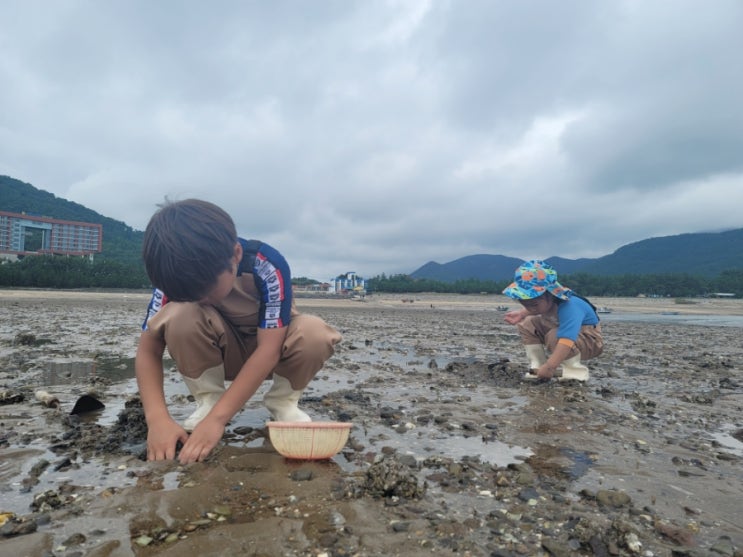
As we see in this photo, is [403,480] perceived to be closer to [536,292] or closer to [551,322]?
[536,292]

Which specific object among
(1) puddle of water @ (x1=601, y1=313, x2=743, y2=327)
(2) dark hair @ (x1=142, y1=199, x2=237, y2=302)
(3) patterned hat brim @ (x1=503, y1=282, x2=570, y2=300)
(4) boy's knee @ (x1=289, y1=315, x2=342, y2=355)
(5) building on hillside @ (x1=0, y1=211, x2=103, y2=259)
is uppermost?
(5) building on hillside @ (x1=0, y1=211, x2=103, y2=259)

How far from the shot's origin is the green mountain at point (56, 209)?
123938mm

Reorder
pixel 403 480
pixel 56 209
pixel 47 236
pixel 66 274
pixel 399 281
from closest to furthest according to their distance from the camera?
pixel 403 480 < pixel 66 274 < pixel 399 281 < pixel 47 236 < pixel 56 209

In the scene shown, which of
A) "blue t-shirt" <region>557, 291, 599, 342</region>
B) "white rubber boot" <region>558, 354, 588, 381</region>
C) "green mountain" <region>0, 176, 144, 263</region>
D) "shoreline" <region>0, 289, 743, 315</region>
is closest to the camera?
"blue t-shirt" <region>557, 291, 599, 342</region>

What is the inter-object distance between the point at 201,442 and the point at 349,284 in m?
63.4

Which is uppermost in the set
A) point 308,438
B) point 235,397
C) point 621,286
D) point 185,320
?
point 621,286

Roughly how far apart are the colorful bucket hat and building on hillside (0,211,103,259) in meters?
99.7

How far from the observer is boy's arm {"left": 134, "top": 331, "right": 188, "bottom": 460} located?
253 cm

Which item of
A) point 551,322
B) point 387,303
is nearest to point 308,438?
point 551,322

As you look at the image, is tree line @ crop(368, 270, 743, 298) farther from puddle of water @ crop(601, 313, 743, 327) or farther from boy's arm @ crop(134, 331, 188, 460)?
boy's arm @ crop(134, 331, 188, 460)

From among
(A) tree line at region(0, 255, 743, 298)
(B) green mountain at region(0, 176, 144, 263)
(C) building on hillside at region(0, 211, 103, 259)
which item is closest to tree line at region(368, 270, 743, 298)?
(A) tree line at region(0, 255, 743, 298)

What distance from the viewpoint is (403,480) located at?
2.12 meters

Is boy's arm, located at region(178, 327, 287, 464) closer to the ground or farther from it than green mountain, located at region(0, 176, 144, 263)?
closer to the ground

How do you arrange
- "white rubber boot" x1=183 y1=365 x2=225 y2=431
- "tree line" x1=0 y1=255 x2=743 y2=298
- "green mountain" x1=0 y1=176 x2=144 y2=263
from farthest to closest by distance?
"green mountain" x1=0 y1=176 x2=144 y2=263 < "tree line" x1=0 y1=255 x2=743 y2=298 < "white rubber boot" x1=183 y1=365 x2=225 y2=431
